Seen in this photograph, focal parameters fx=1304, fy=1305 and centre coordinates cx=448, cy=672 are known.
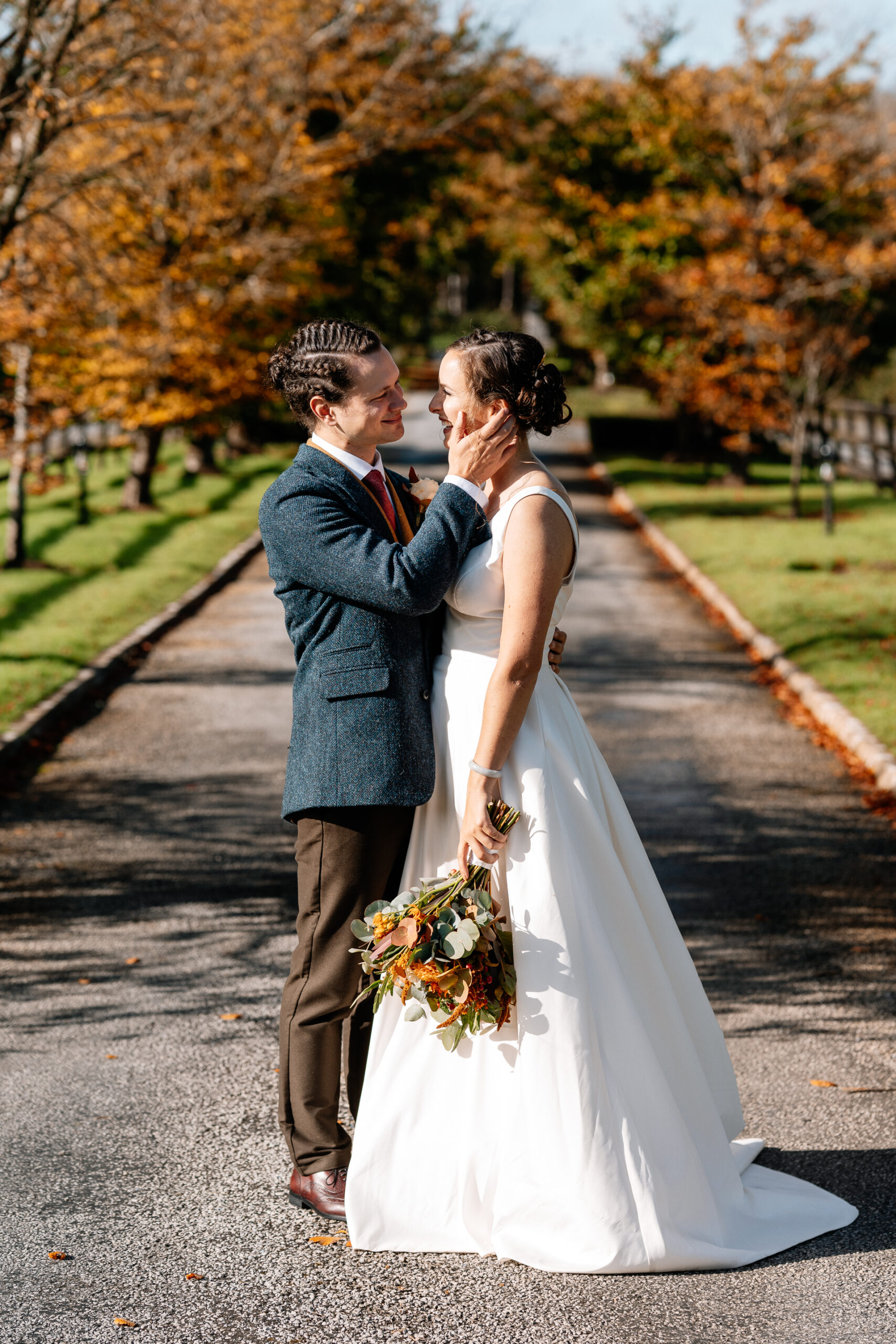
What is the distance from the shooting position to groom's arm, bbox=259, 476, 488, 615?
3064 mm

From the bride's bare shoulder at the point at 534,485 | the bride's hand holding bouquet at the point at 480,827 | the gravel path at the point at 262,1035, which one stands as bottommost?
Answer: the gravel path at the point at 262,1035

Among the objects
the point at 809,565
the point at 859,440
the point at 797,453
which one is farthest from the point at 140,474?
the point at 859,440

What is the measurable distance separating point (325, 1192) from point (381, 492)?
184 cm

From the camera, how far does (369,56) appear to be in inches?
780

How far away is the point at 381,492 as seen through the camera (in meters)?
3.39

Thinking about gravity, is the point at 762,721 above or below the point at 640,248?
below

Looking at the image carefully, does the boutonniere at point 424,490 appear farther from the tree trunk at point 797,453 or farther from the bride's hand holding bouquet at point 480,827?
the tree trunk at point 797,453

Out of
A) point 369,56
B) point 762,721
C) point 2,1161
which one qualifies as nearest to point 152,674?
point 762,721

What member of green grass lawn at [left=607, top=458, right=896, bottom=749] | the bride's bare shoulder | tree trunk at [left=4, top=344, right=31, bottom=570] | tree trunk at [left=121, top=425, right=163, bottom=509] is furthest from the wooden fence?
the bride's bare shoulder

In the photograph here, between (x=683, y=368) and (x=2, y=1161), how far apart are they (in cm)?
2147

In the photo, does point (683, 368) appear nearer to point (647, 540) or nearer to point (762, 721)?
point (647, 540)

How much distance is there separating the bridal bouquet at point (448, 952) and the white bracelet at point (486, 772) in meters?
0.07

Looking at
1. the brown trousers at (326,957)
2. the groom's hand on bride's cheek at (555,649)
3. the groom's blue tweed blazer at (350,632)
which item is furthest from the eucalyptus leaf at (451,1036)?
the groom's hand on bride's cheek at (555,649)

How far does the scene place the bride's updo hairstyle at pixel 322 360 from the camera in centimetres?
322
